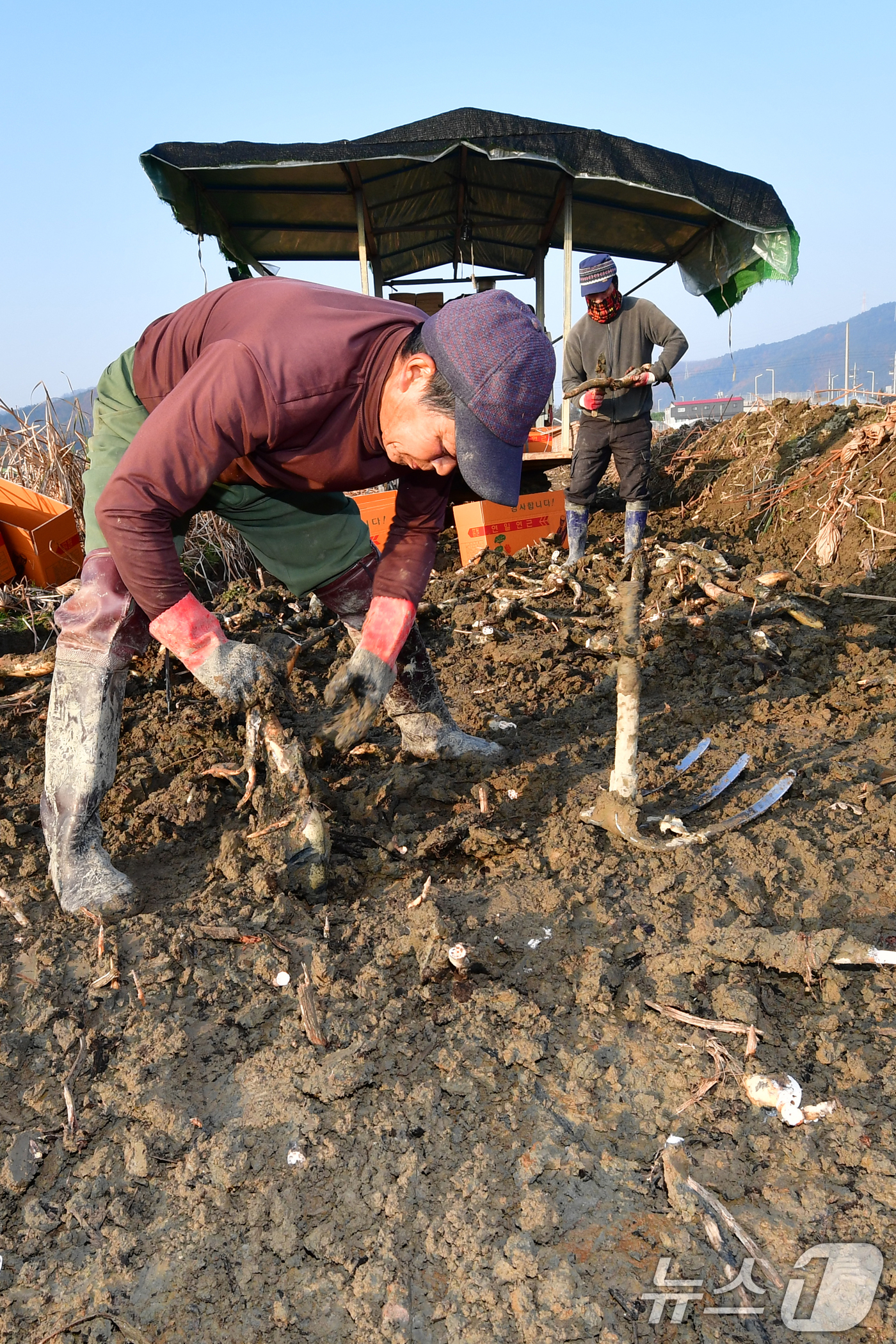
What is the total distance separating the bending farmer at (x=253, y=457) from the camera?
177cm

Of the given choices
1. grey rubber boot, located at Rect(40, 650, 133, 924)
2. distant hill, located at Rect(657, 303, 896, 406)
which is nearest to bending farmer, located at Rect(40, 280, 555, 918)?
grey rubber boot, located at Rect(40, 650, 133, 924)

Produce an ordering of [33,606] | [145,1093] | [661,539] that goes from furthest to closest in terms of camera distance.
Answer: [661,539] < [33,606] < [145,1093]

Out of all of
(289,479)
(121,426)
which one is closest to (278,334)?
(289,479)

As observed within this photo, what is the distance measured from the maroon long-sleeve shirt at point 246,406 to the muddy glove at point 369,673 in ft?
1.38

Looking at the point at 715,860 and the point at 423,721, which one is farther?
the point at 423,721

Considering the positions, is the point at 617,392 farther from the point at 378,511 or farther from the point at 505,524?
the point at 378,511

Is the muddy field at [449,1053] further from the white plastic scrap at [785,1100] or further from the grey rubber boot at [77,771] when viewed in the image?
the grey rubber boot at [77,771]

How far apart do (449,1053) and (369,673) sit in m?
1.10

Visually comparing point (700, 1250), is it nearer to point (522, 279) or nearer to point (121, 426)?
point (121, 426)

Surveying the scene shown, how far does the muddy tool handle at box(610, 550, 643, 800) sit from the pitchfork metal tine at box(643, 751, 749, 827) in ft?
0.68

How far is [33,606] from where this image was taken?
165 inches

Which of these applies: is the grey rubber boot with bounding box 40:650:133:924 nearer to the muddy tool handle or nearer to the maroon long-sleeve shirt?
the maroon long-sleeve shirt

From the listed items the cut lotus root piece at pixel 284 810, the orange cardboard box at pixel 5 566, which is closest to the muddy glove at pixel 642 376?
the cut lotus root piece at pixel 284 810

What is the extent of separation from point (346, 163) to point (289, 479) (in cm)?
553
